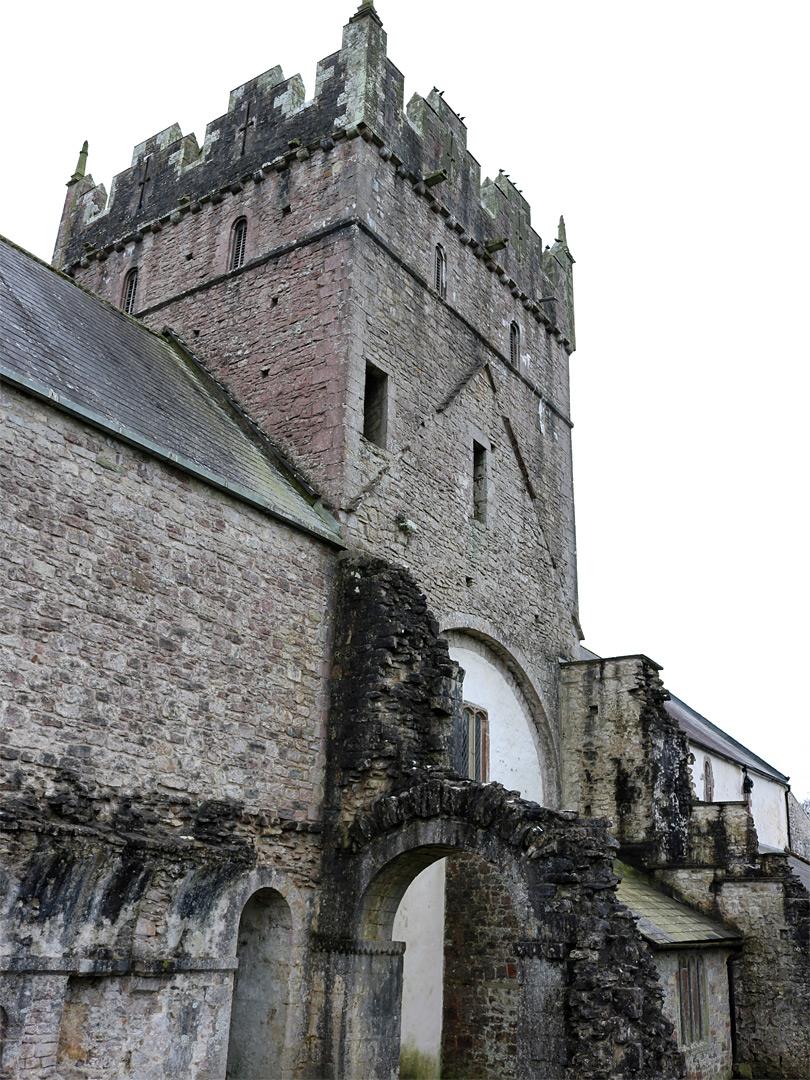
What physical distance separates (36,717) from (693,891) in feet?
39.4

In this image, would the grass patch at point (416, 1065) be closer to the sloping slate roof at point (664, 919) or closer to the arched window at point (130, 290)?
the sloping slate roof at point (664, 919)

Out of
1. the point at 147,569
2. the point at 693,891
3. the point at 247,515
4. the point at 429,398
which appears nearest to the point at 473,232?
the point at 429,398

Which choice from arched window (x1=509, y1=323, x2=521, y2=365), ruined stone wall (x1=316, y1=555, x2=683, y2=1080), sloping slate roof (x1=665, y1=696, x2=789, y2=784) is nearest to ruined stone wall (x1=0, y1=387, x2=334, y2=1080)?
ruined stone wall (x1=316, y1=555, x2=683, y2=1080)

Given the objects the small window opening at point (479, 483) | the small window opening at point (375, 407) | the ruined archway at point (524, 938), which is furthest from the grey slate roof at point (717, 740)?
the ruined archway at point (524, 938)

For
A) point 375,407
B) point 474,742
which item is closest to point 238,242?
point 375,407

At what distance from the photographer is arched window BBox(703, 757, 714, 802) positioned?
25250mm

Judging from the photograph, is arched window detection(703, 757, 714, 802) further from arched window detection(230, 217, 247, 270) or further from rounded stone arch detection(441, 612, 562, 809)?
arched window detection(230, 217, 247, 270)

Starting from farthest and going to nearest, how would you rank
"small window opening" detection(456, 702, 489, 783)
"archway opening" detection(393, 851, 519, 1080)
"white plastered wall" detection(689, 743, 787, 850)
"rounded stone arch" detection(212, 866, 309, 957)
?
"white plastered wall" detection(689, 743, 787, 850)
"small window opening" detection(456, 702, 489, 783)
"archway opening" detection(393, 851, 519, 1080)
"rounded stone arch" detection(212, 866, 309, 957)

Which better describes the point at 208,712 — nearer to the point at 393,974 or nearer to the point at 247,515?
the point at 247,515

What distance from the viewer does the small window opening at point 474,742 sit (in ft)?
46.4

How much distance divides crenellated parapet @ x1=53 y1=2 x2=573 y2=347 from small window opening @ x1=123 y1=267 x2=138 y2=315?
25.0 inches

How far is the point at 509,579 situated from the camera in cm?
1578

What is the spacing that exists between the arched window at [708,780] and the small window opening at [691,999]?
1063 cm

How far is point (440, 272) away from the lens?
15961 mm
